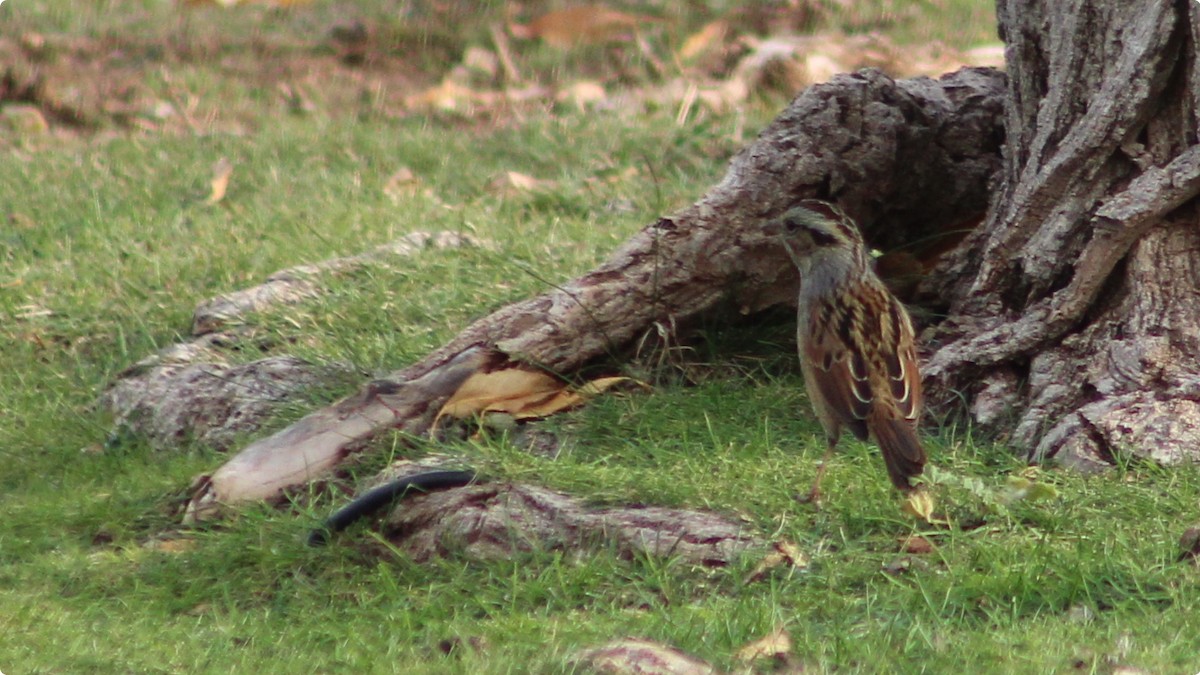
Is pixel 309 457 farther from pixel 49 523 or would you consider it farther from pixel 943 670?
pixel 943 670

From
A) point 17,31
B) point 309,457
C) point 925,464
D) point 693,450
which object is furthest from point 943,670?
point 17,31

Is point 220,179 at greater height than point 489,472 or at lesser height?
lesser

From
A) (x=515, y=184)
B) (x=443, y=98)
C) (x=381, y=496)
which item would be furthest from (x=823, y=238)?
(x=443, y=98)

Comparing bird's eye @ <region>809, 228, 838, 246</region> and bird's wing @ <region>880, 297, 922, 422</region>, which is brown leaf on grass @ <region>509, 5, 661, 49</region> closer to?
bird's eye @ <region>809, 228, 838, 246</region>

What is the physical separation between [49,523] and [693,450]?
2.39 meters

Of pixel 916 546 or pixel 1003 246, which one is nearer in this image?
pixel 916 546

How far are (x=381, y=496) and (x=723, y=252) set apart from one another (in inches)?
76.1

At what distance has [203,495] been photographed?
20.5 feet

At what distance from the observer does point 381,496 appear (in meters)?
5.77

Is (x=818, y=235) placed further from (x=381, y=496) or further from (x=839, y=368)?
(x=381, y=496)

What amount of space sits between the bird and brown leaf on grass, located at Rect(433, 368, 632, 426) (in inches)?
34.9

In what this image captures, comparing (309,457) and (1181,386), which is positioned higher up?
(1181,386)

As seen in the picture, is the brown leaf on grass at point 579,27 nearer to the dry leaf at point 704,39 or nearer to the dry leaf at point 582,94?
the dry leaf at point 704,39

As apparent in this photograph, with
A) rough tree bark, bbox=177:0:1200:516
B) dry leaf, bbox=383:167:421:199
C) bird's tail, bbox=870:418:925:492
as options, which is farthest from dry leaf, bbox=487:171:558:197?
bird's tail, bbox=870:418:925:492
